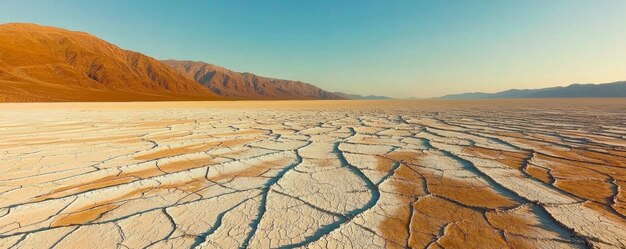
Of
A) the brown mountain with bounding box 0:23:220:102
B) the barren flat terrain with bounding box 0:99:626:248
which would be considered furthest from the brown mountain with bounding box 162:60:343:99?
the barren flat terrain with bounding box 0:99:626:248

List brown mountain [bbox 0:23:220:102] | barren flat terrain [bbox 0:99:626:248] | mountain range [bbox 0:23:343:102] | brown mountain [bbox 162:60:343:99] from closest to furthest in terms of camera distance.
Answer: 1. barren flat terrain [bbox 0:99:626:248]
2. brown mountain [bbox 0:23:220:102]
3. mountain range [bbox 0:23:343:102]
4. brown mountain [bbox 162:60:343:99]

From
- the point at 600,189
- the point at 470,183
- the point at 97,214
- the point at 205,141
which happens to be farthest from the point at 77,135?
the point at 600,189

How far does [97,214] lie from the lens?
5.91 feet

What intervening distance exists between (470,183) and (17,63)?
63.2 metres

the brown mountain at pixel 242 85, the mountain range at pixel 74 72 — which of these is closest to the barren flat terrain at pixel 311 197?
the mountain range at pixel 74 72

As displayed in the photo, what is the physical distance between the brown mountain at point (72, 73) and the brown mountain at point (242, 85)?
49.0 metres

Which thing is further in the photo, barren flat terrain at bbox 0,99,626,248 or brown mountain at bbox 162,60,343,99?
brown mountain at bbox 162,60,343,99

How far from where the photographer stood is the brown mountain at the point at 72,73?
32.2m

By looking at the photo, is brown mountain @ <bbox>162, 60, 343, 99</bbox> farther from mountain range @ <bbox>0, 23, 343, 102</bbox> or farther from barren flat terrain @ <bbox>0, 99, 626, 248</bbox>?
barren flat terrain @ <bbox>0, 99, 626, 248</bbox>

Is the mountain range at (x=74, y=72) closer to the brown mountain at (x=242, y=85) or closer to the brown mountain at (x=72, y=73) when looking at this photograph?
the brown mountain at (x=72, y=73)

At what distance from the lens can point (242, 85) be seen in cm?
15100

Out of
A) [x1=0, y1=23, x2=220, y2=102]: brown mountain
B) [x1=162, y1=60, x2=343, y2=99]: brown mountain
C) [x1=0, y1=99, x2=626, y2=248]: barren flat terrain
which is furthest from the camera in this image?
[x1=162, y1=60, x2=343, y2=99]: brown mountain

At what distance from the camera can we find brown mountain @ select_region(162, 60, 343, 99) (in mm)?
141125

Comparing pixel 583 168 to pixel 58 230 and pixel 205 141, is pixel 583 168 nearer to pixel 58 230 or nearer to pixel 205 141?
pixel 58 230
